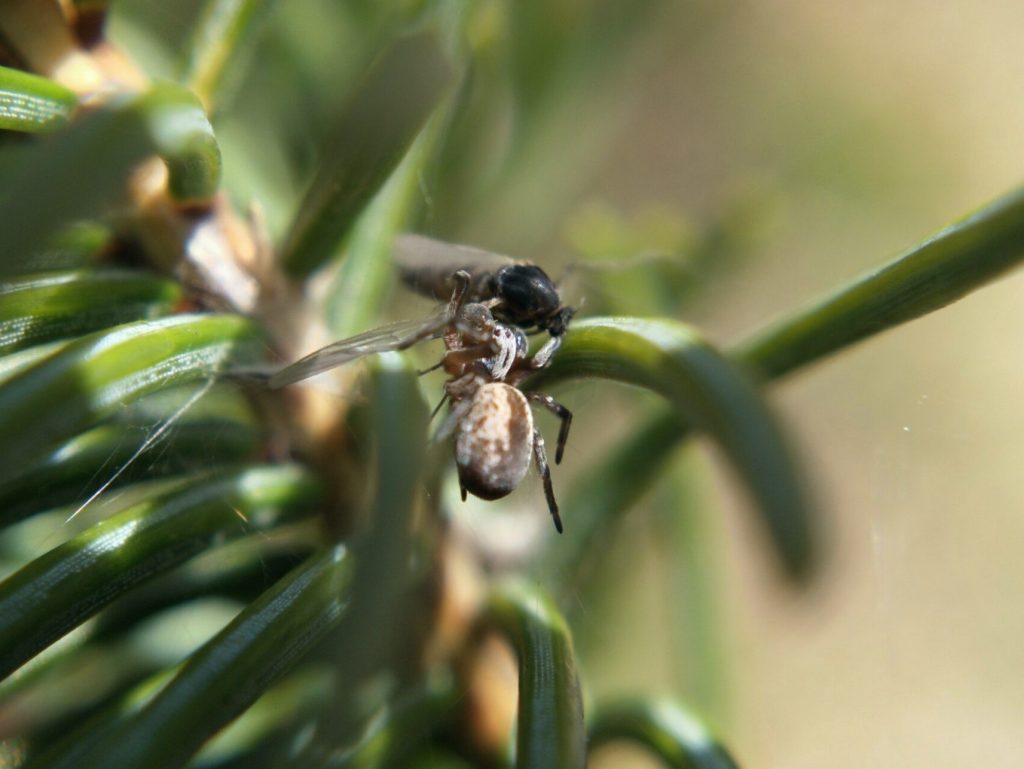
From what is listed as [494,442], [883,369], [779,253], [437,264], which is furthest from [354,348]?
[779,253]

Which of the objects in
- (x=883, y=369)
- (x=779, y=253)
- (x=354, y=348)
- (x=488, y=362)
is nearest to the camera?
(x=354, y=348)

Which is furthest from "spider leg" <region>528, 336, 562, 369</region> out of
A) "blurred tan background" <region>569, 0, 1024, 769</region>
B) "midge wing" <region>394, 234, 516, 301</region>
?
"blurred tan background" <region>569, 0, 1024, 769</region>

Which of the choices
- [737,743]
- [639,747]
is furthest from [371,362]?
[737,743]

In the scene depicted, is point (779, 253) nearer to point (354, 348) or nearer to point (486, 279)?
point (486, 279)

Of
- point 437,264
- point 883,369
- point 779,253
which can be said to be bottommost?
point 437,264

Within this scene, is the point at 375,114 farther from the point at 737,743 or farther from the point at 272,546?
the point at 737,743

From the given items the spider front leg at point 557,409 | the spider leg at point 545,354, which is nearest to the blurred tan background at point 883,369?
the spider front leg at point 557,409

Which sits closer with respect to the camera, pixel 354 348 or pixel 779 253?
pixel 354 348
